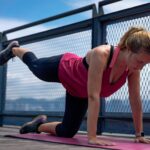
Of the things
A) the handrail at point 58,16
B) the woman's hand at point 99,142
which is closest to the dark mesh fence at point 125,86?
the handrail at point 58,16

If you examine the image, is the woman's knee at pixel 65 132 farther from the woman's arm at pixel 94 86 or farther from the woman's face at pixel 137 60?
the woman's face at pixel 137 60

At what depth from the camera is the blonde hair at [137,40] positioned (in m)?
2.80

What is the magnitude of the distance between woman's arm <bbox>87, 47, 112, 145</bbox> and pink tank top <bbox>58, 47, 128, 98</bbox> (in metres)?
0.11

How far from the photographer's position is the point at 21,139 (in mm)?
3219

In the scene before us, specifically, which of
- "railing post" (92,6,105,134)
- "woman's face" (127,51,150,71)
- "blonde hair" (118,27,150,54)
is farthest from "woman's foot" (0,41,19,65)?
"woman's face" (127,51,150,71)

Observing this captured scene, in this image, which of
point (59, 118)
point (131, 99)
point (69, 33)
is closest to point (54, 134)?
point (131, 99)

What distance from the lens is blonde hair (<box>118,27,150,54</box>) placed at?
2.80 meters

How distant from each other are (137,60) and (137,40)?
0.14 m

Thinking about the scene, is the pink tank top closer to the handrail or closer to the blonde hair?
the blonde hair

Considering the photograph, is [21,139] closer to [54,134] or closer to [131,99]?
[54,134]

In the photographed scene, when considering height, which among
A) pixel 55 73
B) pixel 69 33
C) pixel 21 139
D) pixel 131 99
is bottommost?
pixel 21 139

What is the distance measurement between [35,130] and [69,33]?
160 centimetres

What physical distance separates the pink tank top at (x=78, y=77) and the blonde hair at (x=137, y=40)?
13 centimetres

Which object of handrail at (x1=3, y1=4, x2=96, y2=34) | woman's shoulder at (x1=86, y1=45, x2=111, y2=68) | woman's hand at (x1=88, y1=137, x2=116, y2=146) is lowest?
woman's hand at (x1=88, y1=137, x2=116, y2=146)
